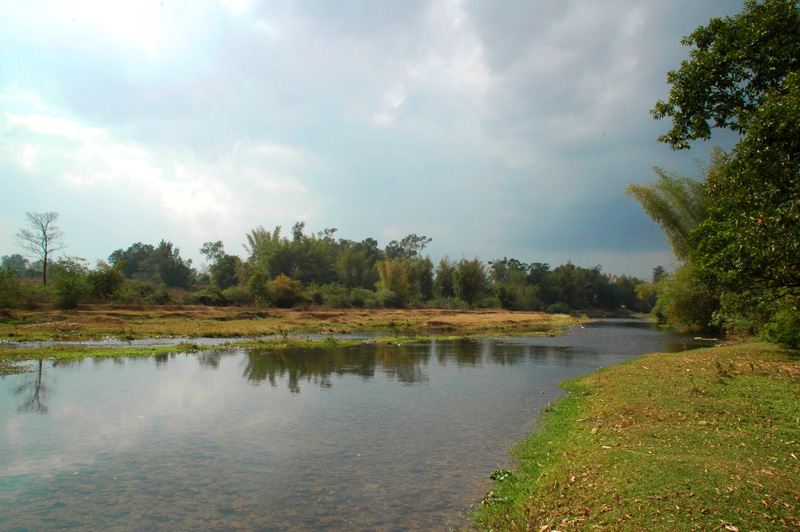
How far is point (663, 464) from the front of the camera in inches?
232

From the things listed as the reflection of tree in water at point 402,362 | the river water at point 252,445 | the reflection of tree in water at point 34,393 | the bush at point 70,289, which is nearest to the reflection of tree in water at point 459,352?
the reflection of tree in water at point 402,362

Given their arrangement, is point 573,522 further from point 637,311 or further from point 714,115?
point 637,311

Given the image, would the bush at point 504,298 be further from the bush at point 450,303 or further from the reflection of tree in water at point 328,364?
the reflection of tree in water at point 328,364

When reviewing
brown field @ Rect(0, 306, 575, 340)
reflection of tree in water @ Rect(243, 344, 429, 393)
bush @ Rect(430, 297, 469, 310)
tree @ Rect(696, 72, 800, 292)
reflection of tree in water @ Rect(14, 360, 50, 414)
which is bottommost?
reflection of tree in water @ Rect(243, 344, 429, 393)

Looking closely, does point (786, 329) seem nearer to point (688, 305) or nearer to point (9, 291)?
point (688, 305)

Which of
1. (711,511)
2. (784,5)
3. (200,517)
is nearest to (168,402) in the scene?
(200,517)

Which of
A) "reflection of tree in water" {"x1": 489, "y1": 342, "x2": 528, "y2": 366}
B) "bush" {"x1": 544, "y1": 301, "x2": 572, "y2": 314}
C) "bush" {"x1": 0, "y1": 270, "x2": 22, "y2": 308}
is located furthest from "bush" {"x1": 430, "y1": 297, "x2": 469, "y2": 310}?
"bush" {"x1": 0, "y1": 270, "x2": 22, "y2": 308}

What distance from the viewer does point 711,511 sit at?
4.51 m

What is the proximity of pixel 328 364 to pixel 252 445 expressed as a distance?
1057 cm

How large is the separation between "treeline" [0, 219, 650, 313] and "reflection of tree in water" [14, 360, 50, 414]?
24798 millimetres

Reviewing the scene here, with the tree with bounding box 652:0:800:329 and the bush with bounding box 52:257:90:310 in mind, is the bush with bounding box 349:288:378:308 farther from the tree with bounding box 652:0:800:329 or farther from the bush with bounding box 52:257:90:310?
the tree with bounding box 652:0:800:329

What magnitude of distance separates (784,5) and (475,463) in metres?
11.6

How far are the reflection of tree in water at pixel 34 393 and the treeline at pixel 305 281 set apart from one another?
2480 cm

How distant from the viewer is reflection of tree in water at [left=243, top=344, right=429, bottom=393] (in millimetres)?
→ 15648
